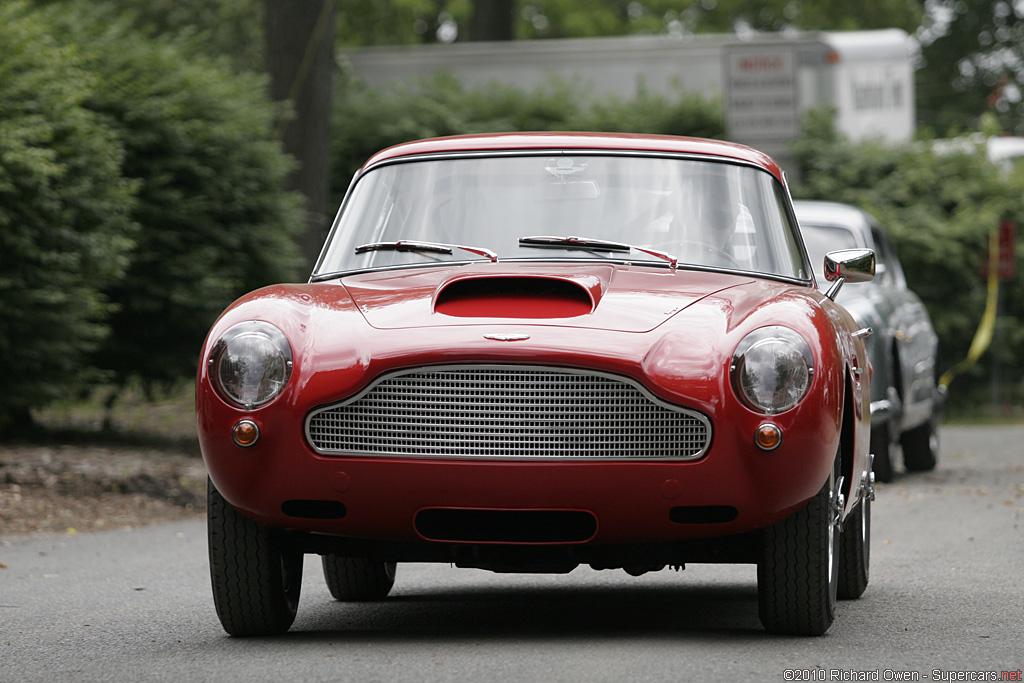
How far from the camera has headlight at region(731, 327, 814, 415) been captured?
15.9ft

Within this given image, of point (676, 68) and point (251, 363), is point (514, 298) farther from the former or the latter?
point (676, 68)

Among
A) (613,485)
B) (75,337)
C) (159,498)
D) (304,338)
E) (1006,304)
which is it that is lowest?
(1006,304)

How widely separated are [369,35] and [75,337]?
30.7 meters

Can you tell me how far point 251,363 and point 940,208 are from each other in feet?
59.3

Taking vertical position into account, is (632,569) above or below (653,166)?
below

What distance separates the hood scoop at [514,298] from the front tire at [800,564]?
92 centimetres

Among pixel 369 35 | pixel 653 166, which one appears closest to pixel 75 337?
pixel 653 166

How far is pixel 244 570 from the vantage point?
5188mm

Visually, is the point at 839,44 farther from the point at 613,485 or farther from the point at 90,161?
the point at 613,485

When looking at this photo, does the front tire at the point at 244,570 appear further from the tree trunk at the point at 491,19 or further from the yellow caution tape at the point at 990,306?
the tree trunk at the point at 491,19

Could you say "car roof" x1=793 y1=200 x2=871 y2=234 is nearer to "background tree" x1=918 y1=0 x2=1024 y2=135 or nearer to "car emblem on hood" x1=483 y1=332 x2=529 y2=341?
"car emblem on hood" x1=483 y1=332 x2=529 y2=341

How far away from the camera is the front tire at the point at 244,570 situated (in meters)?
5.19

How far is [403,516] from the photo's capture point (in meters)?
4.91

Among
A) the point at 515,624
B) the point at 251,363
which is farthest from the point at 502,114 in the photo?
the point at 251,363
